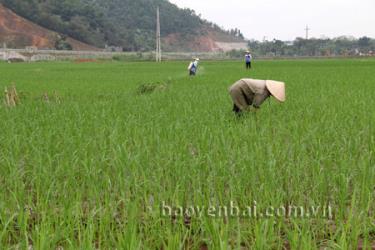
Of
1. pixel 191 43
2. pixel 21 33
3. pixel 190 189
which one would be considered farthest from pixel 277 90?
pixel 191 43

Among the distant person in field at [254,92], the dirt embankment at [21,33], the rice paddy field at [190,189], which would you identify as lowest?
the rice paddy field at [190,189]

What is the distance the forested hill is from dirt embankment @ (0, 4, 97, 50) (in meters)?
3.10

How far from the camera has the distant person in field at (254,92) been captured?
4774mm

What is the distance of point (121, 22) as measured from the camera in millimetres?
120062

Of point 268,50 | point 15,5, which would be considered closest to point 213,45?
point 268,50

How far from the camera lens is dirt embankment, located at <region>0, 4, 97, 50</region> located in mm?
70562

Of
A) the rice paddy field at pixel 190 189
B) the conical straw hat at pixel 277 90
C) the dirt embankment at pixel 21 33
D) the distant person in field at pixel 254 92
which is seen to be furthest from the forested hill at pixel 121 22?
the rice paddy field at pixel 190 189

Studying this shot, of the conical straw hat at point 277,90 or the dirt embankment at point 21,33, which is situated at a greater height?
the dirt embankment at point 21,33

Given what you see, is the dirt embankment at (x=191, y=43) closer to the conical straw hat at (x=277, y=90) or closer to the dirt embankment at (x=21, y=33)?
the dirt embankment at (x=21, y=33)

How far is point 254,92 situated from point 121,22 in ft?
393

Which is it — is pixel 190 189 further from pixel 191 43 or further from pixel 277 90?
pixel 191 43

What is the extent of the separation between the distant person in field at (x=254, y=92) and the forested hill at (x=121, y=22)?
7898 centimetres

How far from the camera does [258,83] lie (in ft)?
16.8

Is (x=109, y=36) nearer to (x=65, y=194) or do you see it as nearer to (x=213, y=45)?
(x=213, y=45)
